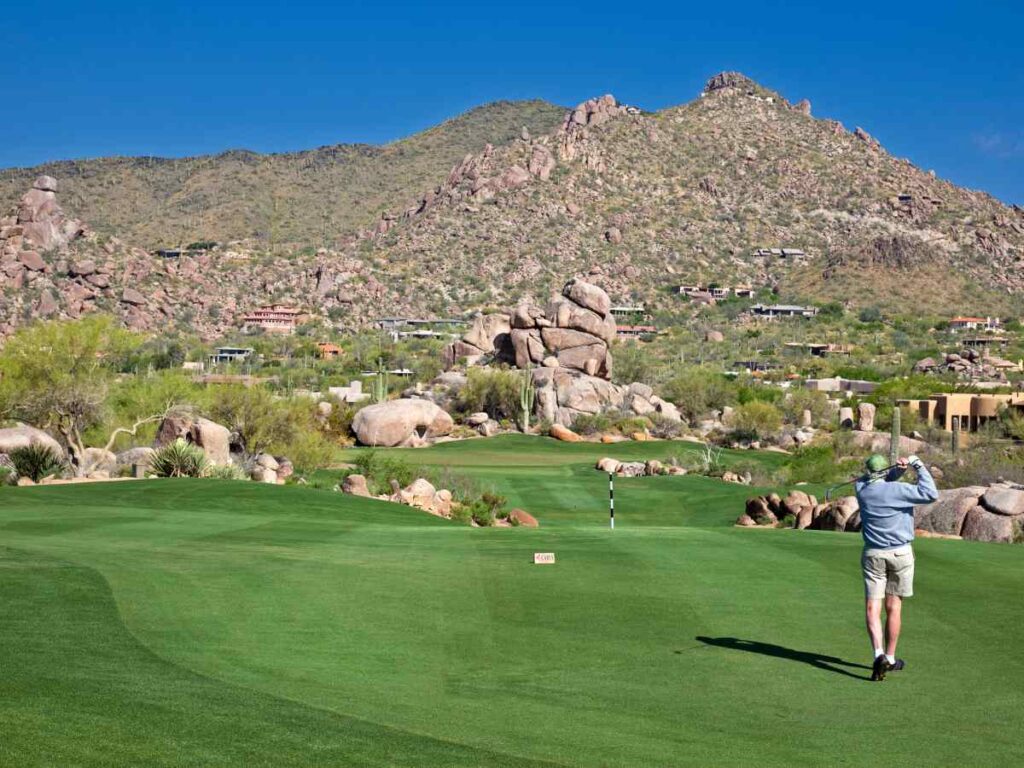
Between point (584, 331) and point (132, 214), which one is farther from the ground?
point (132, 214)

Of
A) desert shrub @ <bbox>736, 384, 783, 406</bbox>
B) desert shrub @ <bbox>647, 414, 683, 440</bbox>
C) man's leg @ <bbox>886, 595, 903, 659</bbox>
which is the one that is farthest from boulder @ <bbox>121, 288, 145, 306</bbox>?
man's leg @ <bbox>886, 595, 903, 659</bbox>

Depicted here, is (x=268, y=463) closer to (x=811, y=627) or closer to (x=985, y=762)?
(x=811, y=627)

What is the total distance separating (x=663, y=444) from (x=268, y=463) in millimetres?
30625

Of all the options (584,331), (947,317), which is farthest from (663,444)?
(947,317)

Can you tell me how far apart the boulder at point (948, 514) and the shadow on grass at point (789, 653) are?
588 inches

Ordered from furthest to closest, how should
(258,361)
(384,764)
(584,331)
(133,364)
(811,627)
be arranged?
(258,361), (133,364), (584,331), (811,627), (384,764)

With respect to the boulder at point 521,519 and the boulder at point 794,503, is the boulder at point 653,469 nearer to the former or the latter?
the boulder at point 521,519

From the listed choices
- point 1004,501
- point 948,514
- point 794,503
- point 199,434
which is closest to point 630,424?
point 199,434

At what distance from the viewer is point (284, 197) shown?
173250 mm

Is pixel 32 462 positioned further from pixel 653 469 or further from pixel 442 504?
pixel 653 469

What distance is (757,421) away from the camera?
69.4 meters

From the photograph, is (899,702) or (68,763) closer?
(68,763)

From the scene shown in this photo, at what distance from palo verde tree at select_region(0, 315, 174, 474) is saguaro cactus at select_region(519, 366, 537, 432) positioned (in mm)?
38413

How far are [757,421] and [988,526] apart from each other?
1758 inches
